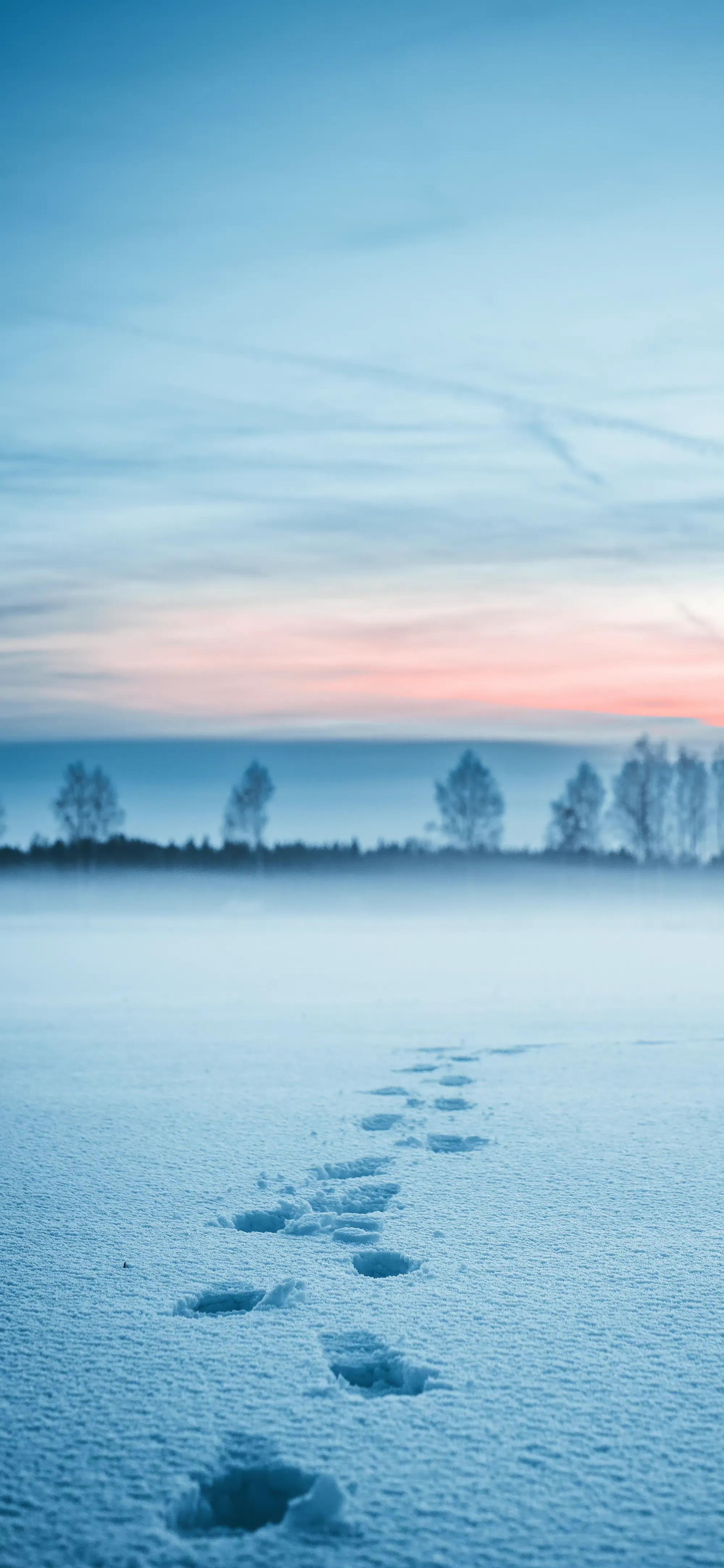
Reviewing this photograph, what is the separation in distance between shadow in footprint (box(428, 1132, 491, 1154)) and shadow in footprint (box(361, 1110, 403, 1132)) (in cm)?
27

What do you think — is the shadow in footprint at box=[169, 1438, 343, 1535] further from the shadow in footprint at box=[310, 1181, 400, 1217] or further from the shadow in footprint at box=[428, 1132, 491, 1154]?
Answer: the shadow in footprint at box=[428, 1132, 491, 1154]

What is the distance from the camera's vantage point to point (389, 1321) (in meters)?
3.05

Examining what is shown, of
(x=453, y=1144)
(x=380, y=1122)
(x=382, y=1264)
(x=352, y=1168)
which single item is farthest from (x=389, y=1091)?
(x=382, y=1264)

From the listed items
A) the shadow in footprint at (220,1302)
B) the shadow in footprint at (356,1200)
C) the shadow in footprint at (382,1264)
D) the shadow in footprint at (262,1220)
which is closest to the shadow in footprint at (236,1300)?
the shadow in footprint at (220,1302)

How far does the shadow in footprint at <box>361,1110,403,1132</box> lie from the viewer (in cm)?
531

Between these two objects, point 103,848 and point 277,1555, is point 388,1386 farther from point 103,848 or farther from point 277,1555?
point 103,848

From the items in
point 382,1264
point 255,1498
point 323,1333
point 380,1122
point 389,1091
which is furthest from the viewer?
point 389,1091

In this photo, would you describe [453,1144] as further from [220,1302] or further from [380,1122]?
[220,1302]

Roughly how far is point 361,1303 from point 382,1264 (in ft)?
1.18

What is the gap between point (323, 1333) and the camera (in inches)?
118

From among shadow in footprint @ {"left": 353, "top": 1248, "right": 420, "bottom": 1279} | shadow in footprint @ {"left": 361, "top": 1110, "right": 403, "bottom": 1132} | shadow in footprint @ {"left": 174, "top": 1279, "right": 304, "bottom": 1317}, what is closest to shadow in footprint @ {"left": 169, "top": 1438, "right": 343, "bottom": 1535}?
shadow in footprint @ {"left": 174, "top": 1279, "right": 304, "bottom": 1317}

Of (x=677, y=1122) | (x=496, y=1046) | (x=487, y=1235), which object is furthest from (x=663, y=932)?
(x=487, y=1235)

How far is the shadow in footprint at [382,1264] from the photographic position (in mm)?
3492

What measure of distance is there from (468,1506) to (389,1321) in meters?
0.84
